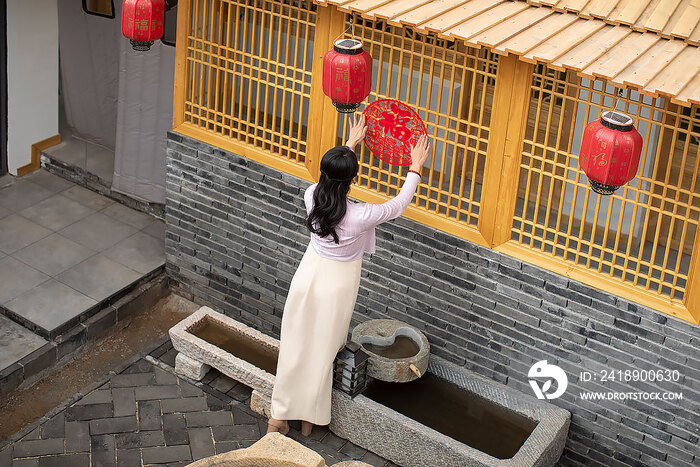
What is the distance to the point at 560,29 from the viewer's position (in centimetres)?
613

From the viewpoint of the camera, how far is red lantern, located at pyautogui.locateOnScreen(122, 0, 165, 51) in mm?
7422

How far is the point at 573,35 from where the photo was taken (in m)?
6.05

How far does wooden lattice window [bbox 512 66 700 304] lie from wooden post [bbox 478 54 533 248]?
99 mm

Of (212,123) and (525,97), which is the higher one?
(525,97)

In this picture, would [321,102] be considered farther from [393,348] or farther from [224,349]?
[224,349]

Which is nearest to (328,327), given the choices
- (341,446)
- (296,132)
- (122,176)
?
(341,446)

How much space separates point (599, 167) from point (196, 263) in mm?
4494

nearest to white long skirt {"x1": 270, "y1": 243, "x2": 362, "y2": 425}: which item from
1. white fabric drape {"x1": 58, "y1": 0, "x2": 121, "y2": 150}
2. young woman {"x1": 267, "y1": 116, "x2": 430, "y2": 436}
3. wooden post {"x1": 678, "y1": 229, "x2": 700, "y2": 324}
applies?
young woman {"x1": 267, "y1": 116, "x2": 430, "y2": 436}

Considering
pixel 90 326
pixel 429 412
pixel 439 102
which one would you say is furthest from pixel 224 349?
pixel 439 102

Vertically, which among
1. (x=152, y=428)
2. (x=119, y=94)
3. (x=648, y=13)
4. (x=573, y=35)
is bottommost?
(x=152, y=428)

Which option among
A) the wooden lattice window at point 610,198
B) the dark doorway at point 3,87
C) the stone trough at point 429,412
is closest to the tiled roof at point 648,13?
the wooden lattice window at point 610,198

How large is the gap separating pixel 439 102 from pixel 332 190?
121 centimetres

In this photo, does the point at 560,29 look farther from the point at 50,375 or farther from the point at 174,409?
the point at 50,375

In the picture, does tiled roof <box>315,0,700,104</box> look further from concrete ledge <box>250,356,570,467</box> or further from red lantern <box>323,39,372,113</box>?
concrete ledge <box>250,356,570,467</box>
